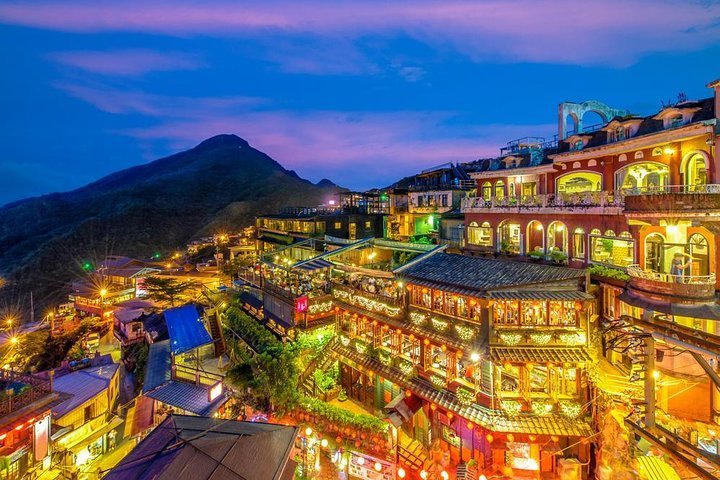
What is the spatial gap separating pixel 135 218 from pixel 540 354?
108 metres

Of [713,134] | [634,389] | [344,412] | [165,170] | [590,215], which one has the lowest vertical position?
[344,412]

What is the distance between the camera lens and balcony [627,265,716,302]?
12133mm

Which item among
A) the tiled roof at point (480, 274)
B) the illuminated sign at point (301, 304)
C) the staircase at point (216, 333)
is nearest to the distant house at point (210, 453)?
the illuminated sign at point (301, 304)

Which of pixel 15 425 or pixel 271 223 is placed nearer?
pixel 15 425

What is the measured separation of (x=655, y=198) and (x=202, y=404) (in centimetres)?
2501

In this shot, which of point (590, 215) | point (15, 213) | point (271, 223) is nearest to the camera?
point (590, 215)

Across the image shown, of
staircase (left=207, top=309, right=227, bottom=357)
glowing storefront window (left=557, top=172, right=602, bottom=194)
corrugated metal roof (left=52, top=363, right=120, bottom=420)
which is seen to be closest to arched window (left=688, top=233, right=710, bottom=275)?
glowing storefront window (left=557, top=172, right=602, bottom=194)

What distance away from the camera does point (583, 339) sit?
47.9 feet

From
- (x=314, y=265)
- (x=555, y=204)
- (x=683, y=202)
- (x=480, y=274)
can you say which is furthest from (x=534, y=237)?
(x=314, y=265)

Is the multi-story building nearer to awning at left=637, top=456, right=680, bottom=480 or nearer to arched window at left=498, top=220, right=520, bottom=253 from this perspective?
arched window at left=498, top=220, right=520, bottom=253

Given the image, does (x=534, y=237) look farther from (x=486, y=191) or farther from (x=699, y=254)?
(x=699, y=254)

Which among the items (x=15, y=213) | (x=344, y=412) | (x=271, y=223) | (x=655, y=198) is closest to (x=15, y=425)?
(x=344, y=412)

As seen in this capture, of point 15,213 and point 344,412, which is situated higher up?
point 15,213

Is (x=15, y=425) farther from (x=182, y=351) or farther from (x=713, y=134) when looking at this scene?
(x=713, y=134)
